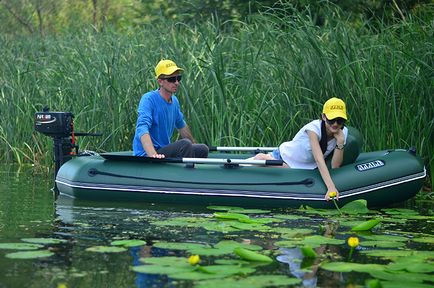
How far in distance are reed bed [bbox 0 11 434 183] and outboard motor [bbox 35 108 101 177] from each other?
1092mm

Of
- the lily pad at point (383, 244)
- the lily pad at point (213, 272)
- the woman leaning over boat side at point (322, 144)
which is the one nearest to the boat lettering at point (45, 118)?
the woman leaning over boat side at point (322, 144)

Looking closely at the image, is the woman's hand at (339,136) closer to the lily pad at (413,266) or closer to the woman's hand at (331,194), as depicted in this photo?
the woman's hand at (331,194)

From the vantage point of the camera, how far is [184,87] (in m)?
10.1

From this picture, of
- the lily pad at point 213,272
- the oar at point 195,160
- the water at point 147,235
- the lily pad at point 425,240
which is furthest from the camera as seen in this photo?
the oar at point 195,160

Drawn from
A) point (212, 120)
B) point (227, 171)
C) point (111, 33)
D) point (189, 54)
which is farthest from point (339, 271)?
point (111, 33)

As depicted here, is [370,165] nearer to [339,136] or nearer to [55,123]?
[339,136]

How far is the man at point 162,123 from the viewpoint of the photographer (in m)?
8.91

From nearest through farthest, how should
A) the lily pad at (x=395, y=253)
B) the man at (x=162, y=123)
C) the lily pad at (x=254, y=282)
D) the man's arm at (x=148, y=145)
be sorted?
the lily pad at (x=254, y=282)
the lily pad at (x=395, y=253)
the man's arm at (x=148, y=145)
the man at (x=162, y=123)

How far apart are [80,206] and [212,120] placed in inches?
77.6

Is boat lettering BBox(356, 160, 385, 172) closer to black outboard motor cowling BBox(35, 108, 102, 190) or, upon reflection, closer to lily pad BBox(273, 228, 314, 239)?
lily pad BBox(273, 228, 314, 239)

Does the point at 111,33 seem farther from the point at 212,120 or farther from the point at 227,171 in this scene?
the point at 227,171

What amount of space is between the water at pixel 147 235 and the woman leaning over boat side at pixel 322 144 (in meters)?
0.48

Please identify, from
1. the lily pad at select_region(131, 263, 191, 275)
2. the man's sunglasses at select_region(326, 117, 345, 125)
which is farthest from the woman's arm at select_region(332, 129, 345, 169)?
the lily pad at select_region(131, 263, 191, 275)

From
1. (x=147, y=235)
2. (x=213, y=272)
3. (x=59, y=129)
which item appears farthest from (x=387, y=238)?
(x=59, y=129)
